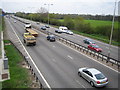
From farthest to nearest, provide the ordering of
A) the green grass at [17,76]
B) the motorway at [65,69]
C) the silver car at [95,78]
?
1. the motorway at [65,69]
2. the green grass at [17,76]
3. the silver car at [95,78]

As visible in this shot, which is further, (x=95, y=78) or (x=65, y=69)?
(x=65, y=69)

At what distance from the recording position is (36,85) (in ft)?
43.4

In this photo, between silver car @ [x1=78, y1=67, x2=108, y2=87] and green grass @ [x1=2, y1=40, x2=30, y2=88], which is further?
green grass @ [x1=2, y1=40, x2=30, y2=88]

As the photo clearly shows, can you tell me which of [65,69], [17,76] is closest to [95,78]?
[65,69]

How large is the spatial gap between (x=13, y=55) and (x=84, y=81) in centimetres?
1225

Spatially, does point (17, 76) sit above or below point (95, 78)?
below

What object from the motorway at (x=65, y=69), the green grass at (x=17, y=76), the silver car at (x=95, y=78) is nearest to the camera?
the silver car at (x=95, y=78)

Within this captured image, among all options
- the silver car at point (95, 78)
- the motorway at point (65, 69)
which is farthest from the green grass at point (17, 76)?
the silver car at point (95, 78)

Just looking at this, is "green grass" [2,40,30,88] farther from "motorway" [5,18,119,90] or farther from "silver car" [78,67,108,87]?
"silver car" [78,67,108,87]

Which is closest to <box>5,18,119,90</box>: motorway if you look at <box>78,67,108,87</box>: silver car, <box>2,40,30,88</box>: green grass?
<box>78,67,108,87</box>: silver car

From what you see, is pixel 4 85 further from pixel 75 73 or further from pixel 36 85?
pixel 75 73

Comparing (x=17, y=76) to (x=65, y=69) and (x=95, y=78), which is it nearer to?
(x=65, y=69)

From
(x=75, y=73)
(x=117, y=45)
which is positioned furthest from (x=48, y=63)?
(x=117, y=45)

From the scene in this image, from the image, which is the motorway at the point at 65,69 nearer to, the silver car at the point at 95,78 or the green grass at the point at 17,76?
the silver car at the point at 95,78
